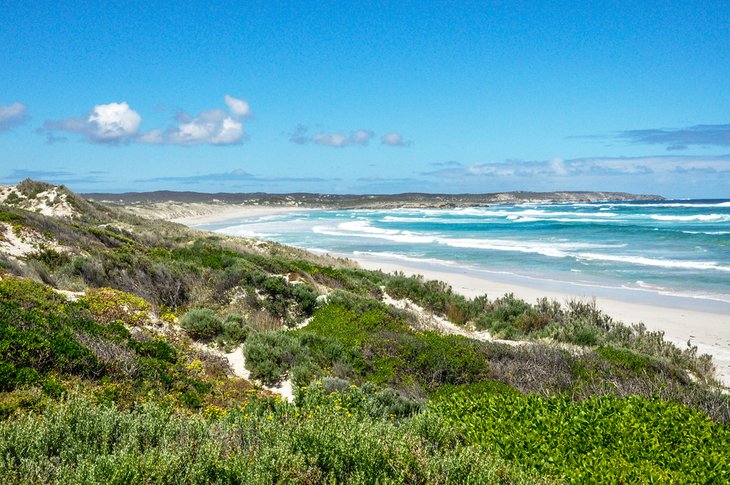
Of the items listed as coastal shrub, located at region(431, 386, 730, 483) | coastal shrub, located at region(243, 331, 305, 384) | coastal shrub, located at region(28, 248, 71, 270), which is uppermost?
coastal shrub, located at region(28, 248, 71, 270)

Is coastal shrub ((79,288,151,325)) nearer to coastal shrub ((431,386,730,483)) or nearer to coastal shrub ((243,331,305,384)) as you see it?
coastal shrub ((243,331,305,384))

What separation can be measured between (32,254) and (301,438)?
1009 centimetres

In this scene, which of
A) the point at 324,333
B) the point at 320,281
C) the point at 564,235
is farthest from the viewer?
the point at 564,235

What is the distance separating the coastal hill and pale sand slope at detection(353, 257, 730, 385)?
160 cm

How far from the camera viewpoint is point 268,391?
22.2 feet

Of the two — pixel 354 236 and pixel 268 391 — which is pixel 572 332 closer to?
pixel 268 391

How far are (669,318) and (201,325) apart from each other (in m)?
12.7

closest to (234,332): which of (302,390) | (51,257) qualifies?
(302,390)

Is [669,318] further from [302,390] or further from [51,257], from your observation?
[51,257]

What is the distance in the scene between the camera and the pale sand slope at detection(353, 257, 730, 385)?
448 inches

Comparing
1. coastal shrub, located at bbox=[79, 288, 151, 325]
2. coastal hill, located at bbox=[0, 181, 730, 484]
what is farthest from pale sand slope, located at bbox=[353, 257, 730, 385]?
coastal shrub, located at bbox=[79, 288, 151, 325]

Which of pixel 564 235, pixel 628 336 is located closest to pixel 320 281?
pixel 628 336

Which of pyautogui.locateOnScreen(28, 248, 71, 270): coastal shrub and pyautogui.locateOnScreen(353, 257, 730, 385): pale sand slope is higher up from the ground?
pyautogui.locateOnScreen(28, 248, 71, 270): coastal shrub

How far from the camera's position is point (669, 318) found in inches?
563
